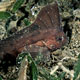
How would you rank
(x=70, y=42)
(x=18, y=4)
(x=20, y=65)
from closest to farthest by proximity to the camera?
(x=20, y=65)
(x=70, y=42)
(x=18, y=4)

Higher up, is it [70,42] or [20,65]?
[20,65]

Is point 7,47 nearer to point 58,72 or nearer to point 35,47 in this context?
point 35,47

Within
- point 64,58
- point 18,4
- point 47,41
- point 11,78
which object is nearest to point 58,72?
point 64,58

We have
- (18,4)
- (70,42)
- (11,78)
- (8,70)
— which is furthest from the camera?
(18,4)

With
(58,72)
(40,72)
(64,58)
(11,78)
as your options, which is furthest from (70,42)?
(11,78)

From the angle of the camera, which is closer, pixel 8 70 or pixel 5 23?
pixel 8 70

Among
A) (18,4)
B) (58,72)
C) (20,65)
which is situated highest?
(18,4)
